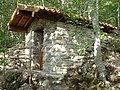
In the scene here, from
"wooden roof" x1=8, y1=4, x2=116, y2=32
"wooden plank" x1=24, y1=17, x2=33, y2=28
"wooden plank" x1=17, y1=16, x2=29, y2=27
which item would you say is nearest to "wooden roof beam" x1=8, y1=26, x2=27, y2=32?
"wooden plank" x1=17, y1=16, x2=29, y2=27

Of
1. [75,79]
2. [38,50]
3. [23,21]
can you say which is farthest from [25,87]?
[23,21]

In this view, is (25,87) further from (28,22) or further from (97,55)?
(28,22)

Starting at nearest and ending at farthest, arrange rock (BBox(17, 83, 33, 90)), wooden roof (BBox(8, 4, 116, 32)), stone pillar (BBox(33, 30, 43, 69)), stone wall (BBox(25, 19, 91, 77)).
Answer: rock (BBox(17, 83, 33, 90)) < wooden roof (BBox(8, 4, 116, 32)) < stone wall (BBox(25, 19, 91, 77)) < stone pillar (BBox(33, 30, 43, 69))

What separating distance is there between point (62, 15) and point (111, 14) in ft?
28.9

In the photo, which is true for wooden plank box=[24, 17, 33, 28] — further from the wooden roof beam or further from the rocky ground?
the rocky ground

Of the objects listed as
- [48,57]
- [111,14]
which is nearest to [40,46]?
[48,57]

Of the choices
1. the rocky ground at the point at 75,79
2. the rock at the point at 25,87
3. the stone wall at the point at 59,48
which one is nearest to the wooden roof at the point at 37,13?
the stone wall at the point at 59,48

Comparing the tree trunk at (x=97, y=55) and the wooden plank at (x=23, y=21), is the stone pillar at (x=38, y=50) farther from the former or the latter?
the tree trunk at (x=97, y=55)

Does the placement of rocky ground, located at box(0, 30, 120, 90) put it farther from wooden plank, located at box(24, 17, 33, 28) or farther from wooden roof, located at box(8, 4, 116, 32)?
wooden plank, located at box(24, 17, 33, 28)

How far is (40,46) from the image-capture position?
946 cm

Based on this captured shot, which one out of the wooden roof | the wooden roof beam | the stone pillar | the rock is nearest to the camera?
the rock

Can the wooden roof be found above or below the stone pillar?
above

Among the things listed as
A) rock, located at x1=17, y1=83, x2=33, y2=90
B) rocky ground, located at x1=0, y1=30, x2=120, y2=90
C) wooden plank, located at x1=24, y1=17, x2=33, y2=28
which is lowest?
rock, located at x1=17, y1=83, x2=33, y2=90

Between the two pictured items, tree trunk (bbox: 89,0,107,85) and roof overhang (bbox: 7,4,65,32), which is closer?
tree trunk (bbox: 89,0,107,85)
